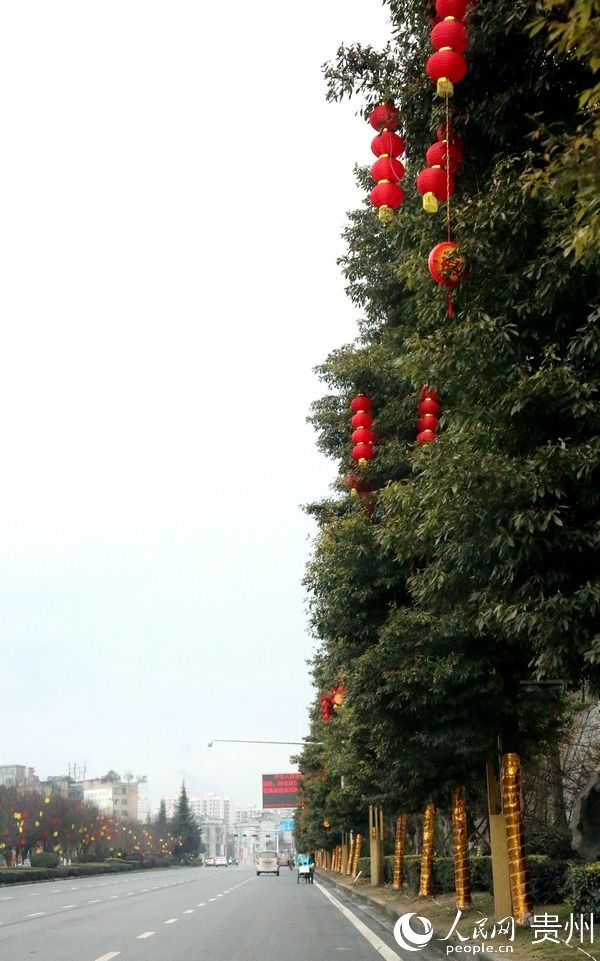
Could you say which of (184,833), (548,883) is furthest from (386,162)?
(184,833)

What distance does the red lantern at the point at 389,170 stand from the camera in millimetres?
10336

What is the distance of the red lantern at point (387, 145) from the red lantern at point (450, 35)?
164cm

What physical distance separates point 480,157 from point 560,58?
3.54 ft

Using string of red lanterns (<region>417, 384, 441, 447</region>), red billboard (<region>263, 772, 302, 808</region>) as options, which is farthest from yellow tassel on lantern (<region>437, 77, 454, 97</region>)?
red billboard (<region>263, 772, 302, 808</region>)

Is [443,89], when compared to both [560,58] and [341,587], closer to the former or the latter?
[560,58]

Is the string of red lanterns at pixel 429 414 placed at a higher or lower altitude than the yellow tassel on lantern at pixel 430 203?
higher

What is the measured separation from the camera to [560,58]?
9125mm

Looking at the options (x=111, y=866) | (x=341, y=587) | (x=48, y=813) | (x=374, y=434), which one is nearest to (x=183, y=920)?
(x=341, y=587)

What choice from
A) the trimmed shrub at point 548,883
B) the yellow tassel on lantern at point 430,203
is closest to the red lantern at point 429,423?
the yellow tassel on lantern at point 430,203

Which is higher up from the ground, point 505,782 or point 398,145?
point 398,145

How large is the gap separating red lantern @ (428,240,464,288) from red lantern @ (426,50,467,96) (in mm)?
1369

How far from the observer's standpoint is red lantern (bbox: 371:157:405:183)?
10336mm

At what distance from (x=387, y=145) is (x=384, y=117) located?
323 mm

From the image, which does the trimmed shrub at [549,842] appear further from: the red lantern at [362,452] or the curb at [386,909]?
the red lantern at [362,452]
